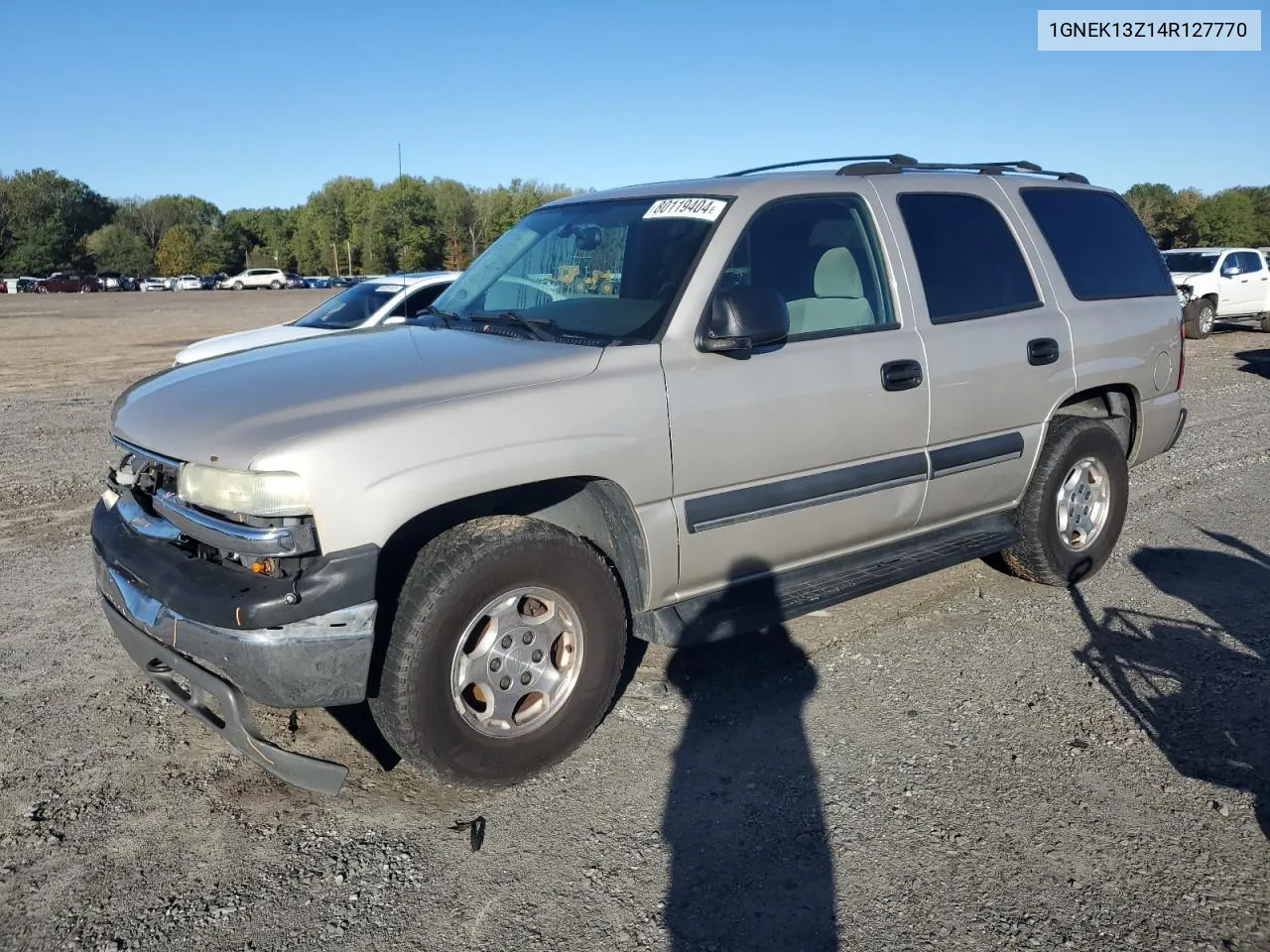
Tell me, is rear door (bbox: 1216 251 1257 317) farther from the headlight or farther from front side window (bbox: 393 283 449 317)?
the headlight

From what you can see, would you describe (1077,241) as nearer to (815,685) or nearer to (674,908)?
(815,685)

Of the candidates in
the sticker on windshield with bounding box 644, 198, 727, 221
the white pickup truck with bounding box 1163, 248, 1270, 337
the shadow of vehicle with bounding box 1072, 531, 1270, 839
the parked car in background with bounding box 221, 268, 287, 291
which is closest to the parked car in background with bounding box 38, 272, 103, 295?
the parked car in background with bounding box 221, 268, 287, 291

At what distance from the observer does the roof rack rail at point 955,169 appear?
4.49 m

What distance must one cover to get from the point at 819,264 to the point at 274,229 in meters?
111

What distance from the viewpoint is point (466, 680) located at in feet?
10.8

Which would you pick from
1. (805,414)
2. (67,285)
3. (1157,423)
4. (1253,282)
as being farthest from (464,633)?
(67,285)

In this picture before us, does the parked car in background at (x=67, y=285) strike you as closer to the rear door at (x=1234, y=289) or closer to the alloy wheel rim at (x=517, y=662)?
the rear door at (x=1234, y=289)

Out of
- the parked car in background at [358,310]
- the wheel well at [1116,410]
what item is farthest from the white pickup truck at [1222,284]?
the wheel well at [1116,410]

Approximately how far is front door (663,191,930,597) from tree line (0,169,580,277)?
83.5m

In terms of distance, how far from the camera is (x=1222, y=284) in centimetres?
1928

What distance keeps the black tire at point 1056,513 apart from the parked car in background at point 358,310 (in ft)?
23.1

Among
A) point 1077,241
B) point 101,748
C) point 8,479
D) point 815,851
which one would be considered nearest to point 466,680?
point 815,851

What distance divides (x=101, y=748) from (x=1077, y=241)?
16.4 feet

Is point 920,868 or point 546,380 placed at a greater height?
point 546,380
